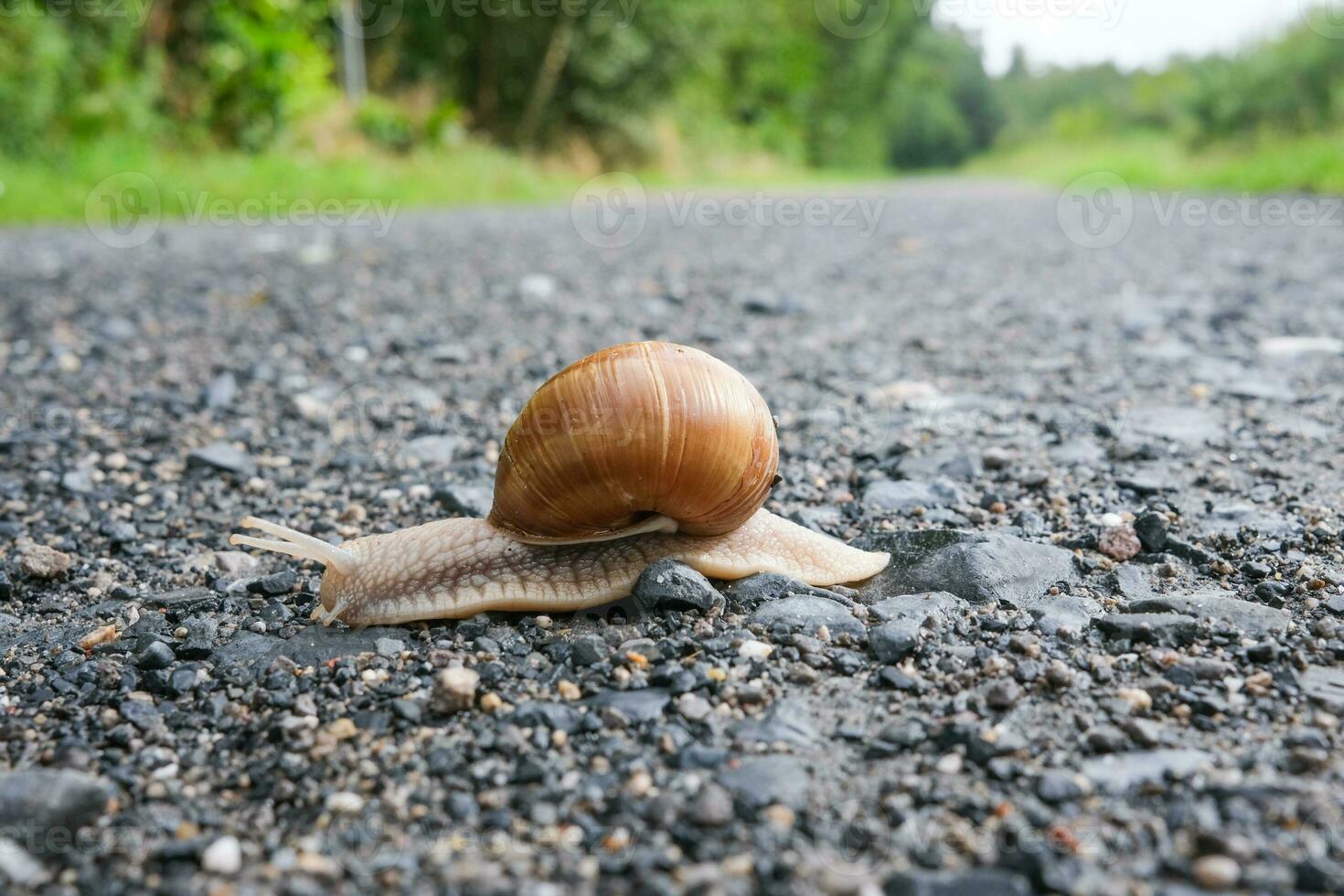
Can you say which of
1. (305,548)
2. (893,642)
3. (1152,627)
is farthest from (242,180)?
(1152,627)

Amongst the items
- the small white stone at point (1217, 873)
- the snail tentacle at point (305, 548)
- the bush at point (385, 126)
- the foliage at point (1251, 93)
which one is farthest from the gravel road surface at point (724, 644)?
the foliage at point (1251, 93)

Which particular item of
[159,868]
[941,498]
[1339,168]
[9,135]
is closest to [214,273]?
[941,498]

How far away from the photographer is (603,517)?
2412 mm

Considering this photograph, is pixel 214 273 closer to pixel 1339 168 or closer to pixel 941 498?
pixel 941 498

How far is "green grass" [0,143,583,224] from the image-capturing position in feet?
31.1

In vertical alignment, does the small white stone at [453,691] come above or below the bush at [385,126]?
below

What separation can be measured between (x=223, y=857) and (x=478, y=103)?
67.4 ft

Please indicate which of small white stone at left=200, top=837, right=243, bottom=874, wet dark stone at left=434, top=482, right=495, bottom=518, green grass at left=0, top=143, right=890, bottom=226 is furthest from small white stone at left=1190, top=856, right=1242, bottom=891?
green grass at left=0, top=143, right=890, bottom=226

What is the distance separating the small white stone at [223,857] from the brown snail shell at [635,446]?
1.00 meters

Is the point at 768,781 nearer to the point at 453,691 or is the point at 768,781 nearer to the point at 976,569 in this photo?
the point at 453,691

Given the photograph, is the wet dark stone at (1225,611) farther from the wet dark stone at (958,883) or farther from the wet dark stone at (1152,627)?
the wet dark stone at (958,883)

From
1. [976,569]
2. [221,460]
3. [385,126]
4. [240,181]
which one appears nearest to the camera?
[976,569]

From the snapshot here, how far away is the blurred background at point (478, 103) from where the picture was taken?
11273 millimetres

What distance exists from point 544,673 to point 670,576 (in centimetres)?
40
